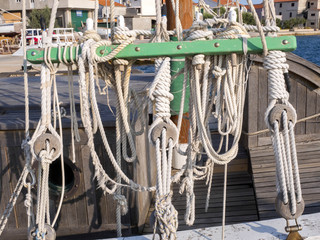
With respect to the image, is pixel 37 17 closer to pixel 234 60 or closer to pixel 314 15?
pixel 234 60

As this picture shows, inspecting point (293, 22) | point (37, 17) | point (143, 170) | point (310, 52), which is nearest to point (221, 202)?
point (143, 170)

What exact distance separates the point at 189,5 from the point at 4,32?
32.2 m

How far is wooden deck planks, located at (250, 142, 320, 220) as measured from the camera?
165 inches

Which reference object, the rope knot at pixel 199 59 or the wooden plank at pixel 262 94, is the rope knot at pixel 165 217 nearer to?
the rope knot at pixel 199 59

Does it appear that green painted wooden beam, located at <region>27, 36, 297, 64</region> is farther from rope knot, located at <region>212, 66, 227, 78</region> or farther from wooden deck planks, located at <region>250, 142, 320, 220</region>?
wooden deck planks, located at <region>250, 142, 320, 220</region>

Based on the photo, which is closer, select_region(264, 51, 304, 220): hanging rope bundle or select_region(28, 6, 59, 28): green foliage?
select_region(264, 51, 304, 220): hanging rope bundle

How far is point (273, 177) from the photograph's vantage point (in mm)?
4828

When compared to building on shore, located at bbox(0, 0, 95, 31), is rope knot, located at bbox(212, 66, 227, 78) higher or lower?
lower

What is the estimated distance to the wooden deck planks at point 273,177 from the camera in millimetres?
4199

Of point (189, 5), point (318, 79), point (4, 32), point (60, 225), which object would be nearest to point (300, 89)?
point (318, 79)

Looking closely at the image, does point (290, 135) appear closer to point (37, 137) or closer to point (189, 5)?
point (37, 137)

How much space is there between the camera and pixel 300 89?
17.3 feet

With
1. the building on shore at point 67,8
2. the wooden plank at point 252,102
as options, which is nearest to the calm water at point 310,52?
the building on shore at point 67,8

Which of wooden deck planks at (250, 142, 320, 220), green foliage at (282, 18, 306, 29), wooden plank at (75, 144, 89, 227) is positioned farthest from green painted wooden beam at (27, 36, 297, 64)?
green foliage at (282, 18, 306, 29)
